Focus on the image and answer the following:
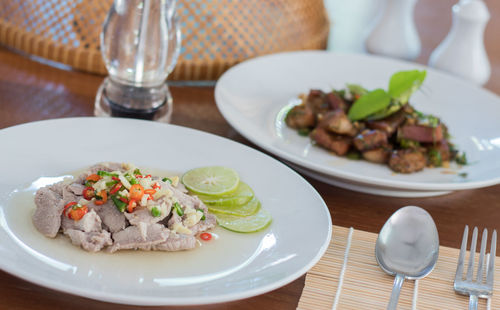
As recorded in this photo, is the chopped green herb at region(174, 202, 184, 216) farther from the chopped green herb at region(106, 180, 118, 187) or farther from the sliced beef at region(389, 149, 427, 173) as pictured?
the sliced beef at region(389, 149, 427, 173)

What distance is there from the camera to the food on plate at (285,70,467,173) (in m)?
1.61

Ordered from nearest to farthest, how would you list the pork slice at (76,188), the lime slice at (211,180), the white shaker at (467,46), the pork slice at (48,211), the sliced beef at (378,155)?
the pork slice at (48,211) < the pork slice at (76,188) < the lime slice at (211,180) < the sliced beef at (378,155) < the white shaker at (467,46)

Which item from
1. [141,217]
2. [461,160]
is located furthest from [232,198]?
[461,160]

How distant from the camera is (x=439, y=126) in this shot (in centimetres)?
168

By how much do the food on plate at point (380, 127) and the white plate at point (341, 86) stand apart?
32 millimetres

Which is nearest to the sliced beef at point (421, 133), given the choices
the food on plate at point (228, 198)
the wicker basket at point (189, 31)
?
the food on plate at point (228, 198)

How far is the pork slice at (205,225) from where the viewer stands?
1136 millimetres

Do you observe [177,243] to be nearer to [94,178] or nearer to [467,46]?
[94,178]

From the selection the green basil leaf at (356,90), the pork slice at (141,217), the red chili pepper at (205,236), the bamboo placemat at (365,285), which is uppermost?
the green basil leaf at (356,90)

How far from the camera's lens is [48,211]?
1.08 m

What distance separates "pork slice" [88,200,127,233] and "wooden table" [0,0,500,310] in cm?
15

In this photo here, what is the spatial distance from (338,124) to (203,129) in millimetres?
383

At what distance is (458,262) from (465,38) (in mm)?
1344

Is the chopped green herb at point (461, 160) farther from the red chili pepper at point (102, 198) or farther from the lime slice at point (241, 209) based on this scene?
the red chili pepper at point (102, 198)
